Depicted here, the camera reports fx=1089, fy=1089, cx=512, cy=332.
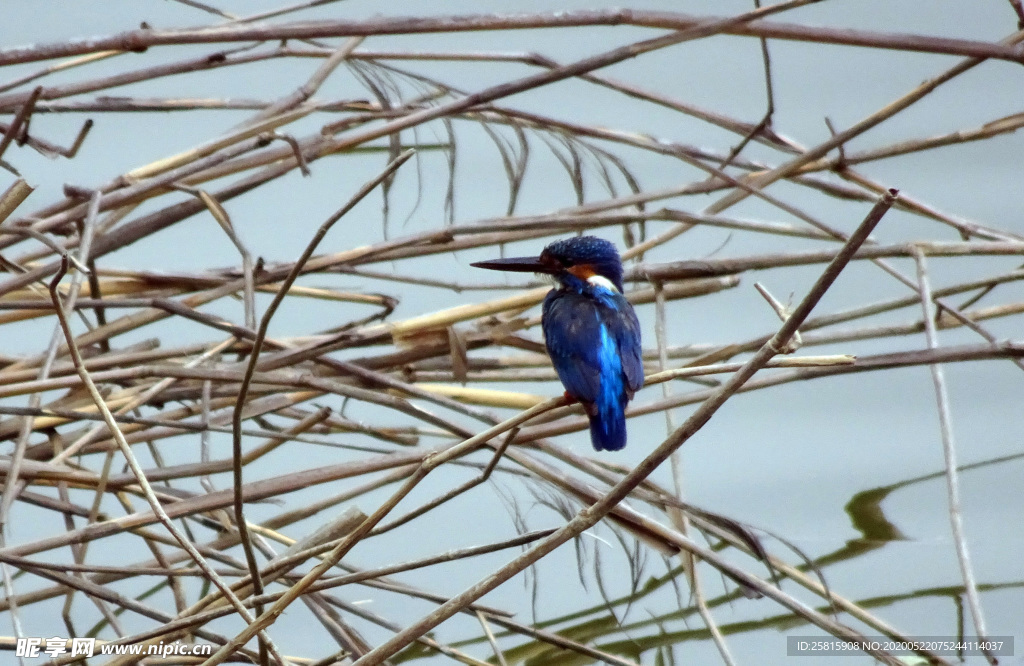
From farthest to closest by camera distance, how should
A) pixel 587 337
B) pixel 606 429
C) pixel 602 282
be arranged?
1. pixel 602 282
2. pixel 587 337
3. pixel 606 429

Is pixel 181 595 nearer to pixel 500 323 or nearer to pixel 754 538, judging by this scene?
pixel 500 323

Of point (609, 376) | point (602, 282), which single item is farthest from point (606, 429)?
point (602, 282)

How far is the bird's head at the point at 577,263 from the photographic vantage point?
200cm

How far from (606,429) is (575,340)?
0.18 m

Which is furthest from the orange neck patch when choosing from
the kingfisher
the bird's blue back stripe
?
the bird's blue back stripe

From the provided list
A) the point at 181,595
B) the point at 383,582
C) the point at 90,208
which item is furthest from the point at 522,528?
the point at 90,208

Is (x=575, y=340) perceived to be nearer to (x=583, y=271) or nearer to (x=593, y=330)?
(x=593, y=330)

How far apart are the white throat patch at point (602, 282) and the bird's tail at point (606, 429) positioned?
366 millimetres

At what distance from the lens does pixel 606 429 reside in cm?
161

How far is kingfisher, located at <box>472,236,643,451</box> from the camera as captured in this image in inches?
63.8

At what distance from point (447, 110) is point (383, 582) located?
2.33ft

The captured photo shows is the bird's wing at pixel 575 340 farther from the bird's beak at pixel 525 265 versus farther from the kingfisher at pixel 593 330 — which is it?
the bird's beak at pixel 525 265

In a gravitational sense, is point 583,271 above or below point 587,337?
above

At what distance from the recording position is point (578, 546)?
1.81 meters
